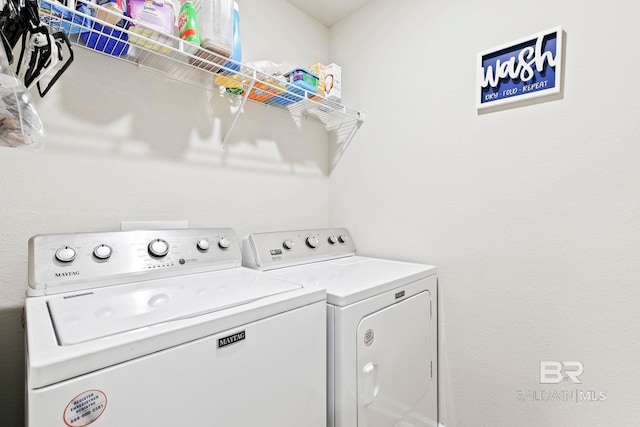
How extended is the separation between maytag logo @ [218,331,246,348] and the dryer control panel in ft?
1.98

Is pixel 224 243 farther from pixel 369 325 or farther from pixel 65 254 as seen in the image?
pixel 369 325

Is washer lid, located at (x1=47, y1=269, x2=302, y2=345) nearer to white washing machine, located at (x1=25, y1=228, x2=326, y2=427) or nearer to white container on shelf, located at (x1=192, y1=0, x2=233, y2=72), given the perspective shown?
white washing machine, located at (x1=25, y1=228, x2=326, y2=427)

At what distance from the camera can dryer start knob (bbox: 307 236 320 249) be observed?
1694 mm

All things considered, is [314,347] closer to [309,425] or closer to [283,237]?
[309,425]

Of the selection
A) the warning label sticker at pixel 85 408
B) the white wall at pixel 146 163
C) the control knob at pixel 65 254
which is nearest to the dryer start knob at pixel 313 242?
the white wall at pixel 146 163

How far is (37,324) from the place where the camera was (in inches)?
28.2

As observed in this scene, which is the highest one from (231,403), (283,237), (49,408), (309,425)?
(283,237)

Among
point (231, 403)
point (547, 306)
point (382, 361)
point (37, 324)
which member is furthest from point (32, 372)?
point (547, 306)

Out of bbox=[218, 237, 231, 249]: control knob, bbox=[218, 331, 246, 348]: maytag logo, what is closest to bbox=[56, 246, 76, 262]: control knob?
bbox=[218, 237, 231, 249]: control knob

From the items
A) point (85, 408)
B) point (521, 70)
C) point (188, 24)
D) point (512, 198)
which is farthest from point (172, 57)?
point (512, 198)

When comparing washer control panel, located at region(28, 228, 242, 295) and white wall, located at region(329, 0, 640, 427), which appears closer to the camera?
washer control panel, located at region(28, 228, 242, 295)

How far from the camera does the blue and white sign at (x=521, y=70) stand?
1257 millimetres

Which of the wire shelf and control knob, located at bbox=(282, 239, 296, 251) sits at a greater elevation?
the wire shelf

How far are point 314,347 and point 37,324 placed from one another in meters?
0.71
